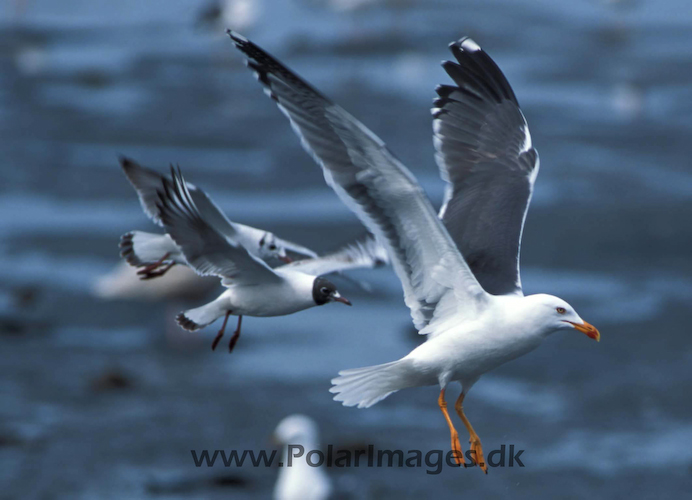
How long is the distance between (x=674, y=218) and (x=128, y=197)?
11.7 meters

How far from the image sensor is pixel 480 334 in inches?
267

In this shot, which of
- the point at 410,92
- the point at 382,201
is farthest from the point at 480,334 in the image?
the point at 410,92

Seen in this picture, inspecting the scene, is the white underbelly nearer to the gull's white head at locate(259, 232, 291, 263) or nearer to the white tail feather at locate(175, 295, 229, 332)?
the white tail feather at locate(175, 295, 229, 332)

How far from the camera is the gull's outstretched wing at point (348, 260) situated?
836 cm

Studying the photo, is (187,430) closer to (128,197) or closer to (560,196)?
(128,197)

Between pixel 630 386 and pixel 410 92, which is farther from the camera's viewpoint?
pixel 410 92

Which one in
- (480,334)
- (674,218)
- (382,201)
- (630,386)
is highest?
Answer: (674,218)

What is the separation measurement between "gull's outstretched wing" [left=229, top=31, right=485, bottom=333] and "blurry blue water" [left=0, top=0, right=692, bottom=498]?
928 cm

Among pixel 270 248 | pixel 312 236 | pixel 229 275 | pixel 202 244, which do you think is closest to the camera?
pixel 202 244

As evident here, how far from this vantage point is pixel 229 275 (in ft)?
24.4

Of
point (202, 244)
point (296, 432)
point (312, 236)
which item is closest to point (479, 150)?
point (202, 244)

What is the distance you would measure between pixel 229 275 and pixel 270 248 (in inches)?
42.0

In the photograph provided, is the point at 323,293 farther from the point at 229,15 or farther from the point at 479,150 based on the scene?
the point at 229,15

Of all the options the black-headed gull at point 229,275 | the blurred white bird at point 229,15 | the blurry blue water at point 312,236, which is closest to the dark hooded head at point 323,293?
the black-headed gull at point 229,275
